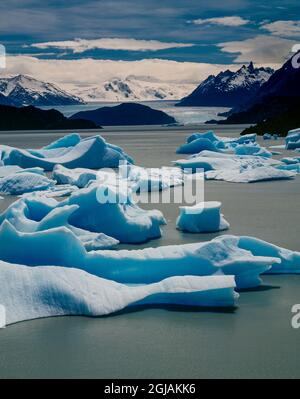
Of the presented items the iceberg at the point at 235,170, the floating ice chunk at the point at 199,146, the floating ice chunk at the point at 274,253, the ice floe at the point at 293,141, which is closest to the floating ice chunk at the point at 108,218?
the floating ice chunk at the point at 274,253

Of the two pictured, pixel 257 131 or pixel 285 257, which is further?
pixel 257 131

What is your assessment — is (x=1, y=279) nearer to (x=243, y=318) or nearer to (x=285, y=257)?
(x=243, y=318)

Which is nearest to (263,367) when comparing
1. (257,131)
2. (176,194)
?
(176,194)

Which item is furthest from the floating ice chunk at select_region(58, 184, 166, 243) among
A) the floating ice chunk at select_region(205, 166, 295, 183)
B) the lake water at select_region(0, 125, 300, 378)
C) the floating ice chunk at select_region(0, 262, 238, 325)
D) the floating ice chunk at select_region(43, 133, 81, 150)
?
the floating ice chunk at select_region(43, 133, 81, 150)

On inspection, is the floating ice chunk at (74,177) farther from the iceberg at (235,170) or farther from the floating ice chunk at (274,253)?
the floating ice chunk at (274,253)

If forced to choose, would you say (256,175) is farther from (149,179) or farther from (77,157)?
(77,157)

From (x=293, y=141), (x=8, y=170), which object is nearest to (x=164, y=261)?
(x=8, y=170)
